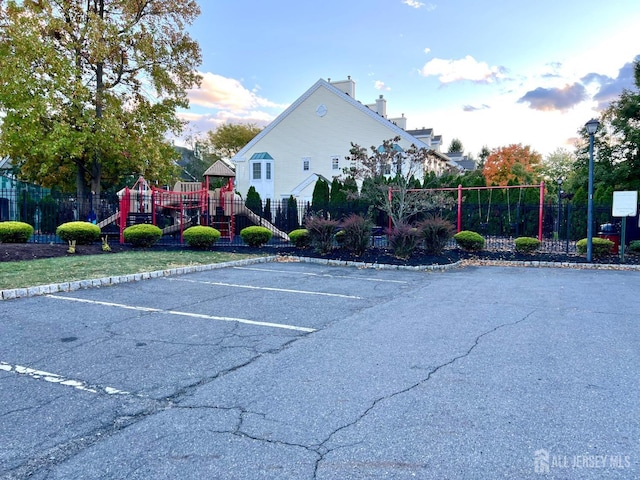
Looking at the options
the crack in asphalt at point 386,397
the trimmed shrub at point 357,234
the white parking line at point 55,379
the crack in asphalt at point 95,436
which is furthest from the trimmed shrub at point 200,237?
the crack in asphalt at point 95,436

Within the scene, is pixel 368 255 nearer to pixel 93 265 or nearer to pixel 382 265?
pixel 382 265

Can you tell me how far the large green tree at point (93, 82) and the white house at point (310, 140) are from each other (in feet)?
28.7

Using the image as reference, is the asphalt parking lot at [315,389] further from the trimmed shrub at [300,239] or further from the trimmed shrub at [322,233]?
the trimmed shrub at [300,239]

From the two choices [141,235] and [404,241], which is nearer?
[404,241]

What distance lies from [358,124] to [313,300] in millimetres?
23675

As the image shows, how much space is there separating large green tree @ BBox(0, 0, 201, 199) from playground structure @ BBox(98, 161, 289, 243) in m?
3.64

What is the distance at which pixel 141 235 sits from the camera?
14.2 m

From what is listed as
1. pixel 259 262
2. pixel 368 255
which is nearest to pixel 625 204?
pixel 368 255

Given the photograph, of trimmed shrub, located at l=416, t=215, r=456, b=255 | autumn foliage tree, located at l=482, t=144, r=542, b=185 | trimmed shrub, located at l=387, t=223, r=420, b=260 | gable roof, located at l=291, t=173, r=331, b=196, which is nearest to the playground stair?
trimmed shrub, located at l=387, t=223, r=420, b=260

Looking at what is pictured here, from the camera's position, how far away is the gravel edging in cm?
732

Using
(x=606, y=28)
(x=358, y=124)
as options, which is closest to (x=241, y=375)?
(x=606, y=28)

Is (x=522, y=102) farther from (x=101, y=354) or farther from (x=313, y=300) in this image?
(x=101, y=354)

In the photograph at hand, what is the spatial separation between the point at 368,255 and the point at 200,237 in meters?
5.44

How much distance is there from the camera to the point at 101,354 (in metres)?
4.39
